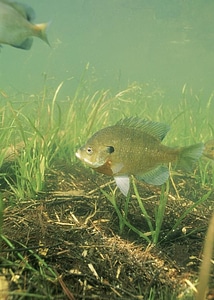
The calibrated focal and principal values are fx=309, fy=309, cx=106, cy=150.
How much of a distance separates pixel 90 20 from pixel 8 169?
2052 inches

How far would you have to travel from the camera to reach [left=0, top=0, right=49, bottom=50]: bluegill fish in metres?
3.08

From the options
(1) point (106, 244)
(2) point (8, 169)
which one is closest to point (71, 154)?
(2) point (8, 169)

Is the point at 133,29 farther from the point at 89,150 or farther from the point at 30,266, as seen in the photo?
the point at 30,266

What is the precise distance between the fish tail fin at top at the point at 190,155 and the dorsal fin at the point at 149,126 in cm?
→ 25

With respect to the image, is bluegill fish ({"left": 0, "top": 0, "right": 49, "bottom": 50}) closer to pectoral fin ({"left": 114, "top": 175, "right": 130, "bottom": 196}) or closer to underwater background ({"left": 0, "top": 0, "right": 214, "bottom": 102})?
pectoral fin ({"left": 114, "top": 175, "right": 130, "bottom": 196})

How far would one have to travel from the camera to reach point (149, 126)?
115 inches

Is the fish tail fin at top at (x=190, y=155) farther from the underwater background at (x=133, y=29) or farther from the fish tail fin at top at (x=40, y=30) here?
the underwater background at (x=133, y=29)

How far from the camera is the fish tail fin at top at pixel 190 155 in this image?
281cm

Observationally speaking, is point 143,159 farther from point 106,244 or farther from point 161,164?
point 106,244

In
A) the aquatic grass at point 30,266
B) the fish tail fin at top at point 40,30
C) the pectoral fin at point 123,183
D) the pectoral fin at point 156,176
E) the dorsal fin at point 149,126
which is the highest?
the fish tail fin at top at point 40,30

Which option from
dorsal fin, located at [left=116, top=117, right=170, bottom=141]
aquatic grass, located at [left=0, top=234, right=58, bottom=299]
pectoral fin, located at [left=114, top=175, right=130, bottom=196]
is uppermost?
dorsal fin, located at [left=116, top=117, right=170, bottom=141]

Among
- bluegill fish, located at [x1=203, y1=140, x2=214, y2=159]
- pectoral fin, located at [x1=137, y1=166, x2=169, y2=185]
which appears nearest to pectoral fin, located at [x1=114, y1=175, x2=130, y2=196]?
pectoral fin, located at [x1=137, y1=166, x2=169, y2=185]

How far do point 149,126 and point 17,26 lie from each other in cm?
169

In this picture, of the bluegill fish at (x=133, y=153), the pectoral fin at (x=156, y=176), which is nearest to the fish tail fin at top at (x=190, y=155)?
the bluegill fish at (x=133, y=153)
